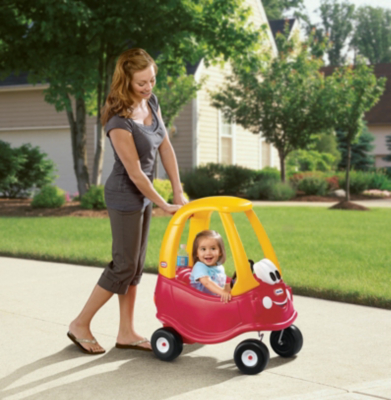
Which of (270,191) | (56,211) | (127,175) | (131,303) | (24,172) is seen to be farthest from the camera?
(270,191)

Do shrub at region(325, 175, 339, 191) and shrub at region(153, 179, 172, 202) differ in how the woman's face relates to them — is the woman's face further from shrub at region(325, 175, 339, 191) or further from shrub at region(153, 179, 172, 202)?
shrub at region(325, 175, 339, 191)

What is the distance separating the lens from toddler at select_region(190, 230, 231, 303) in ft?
13.1

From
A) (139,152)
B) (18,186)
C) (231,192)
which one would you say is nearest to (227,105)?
(231,192)

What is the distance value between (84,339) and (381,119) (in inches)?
1401

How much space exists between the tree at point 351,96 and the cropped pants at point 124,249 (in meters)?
14.0

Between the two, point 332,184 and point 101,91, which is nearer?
point 101,91

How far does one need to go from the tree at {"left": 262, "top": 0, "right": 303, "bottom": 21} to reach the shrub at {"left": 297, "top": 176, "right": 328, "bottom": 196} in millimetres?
27447

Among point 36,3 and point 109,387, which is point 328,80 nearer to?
point 36,3

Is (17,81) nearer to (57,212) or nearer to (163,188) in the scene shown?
(57,212)

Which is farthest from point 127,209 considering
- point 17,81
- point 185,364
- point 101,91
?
point 17,81

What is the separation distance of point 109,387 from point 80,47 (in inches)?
465

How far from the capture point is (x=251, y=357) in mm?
3797

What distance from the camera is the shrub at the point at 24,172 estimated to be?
17500 millimetres

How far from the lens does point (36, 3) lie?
13.4 m
